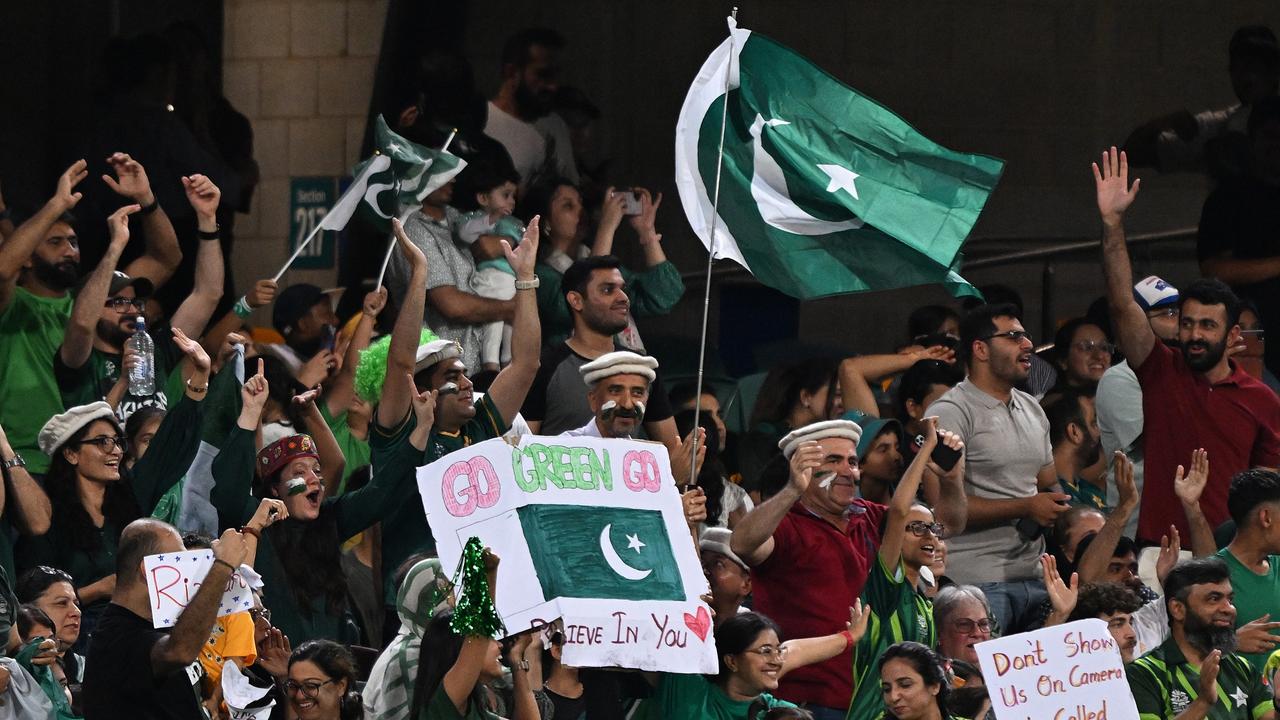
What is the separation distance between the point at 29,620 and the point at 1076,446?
5023 millimetres

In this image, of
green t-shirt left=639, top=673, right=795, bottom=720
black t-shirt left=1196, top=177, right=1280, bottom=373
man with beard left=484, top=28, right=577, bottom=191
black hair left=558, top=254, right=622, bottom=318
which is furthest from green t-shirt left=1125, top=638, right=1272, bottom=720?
man with beard left=484, top=28, right=577, bottom=191

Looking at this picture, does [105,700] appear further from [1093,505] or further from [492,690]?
[1093,505]

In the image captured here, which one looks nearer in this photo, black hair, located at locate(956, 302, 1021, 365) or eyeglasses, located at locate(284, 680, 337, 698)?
eyeglasses, located at locate(284, 680, 337, 698)

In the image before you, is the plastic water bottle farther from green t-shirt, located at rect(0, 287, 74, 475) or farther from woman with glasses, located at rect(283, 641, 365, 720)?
woman with glasses, located at rect(283, 641, 365, 720)

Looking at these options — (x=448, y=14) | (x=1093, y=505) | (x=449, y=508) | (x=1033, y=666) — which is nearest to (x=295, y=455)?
(x=449, y=508)

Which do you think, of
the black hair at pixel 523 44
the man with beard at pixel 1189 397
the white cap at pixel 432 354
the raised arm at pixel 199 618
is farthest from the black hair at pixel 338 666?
the black hair at pixel 523 44

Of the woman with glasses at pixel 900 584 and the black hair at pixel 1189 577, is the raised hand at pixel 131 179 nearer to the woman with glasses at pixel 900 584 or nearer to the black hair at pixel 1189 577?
the woman with glasses at pixel 900 584

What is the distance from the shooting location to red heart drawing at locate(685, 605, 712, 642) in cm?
820

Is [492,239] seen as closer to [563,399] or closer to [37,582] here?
[563,399]

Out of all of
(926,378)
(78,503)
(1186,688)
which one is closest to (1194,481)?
(1186,688)

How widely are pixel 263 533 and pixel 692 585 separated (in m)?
1.66

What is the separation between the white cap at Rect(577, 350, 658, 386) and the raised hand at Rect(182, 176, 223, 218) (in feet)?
7.44

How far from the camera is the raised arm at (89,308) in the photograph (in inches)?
398

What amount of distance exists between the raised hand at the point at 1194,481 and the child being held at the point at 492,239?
3.08 m
